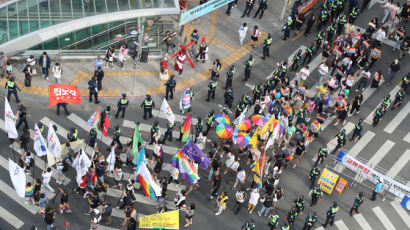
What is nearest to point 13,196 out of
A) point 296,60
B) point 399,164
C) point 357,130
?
point 357,130

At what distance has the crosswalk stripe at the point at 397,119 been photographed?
36156 mm

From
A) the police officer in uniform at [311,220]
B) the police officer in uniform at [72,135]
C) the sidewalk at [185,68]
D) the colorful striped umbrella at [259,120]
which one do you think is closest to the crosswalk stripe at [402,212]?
the police officer in uniform at [311,220]

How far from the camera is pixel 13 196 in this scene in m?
29.6

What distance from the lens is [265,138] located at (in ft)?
110

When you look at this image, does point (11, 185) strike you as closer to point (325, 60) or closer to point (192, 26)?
point (192, 26)

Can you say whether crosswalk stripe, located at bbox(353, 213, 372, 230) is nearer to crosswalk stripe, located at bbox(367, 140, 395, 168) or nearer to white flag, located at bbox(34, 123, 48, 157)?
crosswalk stripe, located at bbox(367, 140, 395, 168)

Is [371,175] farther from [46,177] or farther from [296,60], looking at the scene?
[46,177]

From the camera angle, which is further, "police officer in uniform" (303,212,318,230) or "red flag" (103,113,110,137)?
"red flag" (103,113,110,137)

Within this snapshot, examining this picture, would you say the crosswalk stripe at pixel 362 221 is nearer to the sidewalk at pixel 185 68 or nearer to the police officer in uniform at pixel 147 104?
the police officer in uniform at pixel 147 104

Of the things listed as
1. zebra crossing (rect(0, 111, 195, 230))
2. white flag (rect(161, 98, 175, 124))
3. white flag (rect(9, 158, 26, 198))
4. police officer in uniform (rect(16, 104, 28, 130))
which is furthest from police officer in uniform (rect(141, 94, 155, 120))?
white flag (rect(9, 158, 26, 198))

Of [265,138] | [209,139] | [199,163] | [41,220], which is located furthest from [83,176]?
[265,138]

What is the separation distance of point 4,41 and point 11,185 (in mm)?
9199

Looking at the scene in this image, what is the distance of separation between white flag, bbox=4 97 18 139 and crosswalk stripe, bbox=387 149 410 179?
61.6ft

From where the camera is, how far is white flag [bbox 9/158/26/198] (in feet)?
88.2
